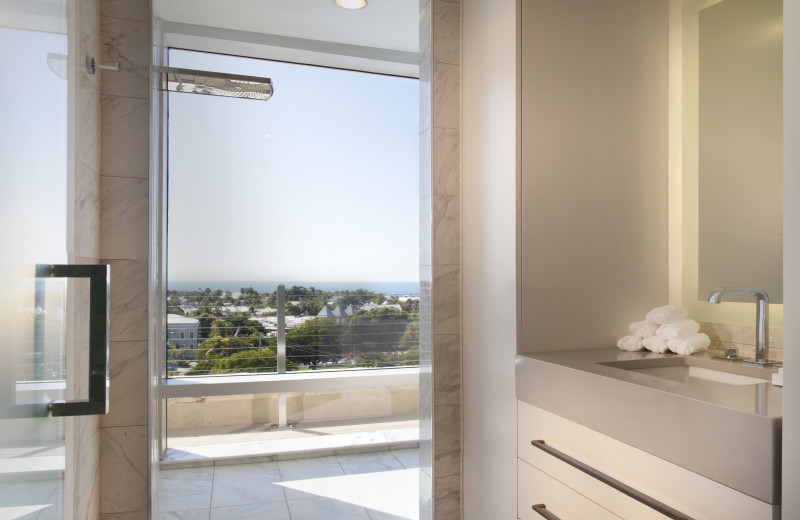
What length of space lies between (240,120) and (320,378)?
4.94ft

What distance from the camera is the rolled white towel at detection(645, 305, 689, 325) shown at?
1.75m

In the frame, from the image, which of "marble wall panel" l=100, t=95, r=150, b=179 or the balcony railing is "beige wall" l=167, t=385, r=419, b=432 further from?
"marble wall panel" l=100, t=95, r=150, b=179

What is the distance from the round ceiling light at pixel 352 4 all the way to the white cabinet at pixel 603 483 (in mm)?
1942

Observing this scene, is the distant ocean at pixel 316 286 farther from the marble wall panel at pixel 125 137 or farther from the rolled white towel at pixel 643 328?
the rolled white towel at pixel 643 328

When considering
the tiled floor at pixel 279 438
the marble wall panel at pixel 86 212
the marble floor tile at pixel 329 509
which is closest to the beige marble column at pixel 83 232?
the marble wall panel at pixel 86 212

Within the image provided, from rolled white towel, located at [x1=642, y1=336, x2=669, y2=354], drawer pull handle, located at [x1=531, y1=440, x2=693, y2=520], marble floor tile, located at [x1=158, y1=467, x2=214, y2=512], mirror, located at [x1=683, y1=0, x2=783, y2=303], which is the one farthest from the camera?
marble floor tile, located at [x1=158, y1=467, x2=214, y2=512]

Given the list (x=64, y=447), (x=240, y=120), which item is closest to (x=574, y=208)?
(x=64, y=447)

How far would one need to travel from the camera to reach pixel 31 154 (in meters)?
1.15

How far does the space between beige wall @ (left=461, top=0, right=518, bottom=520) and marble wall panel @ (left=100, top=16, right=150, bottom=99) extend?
1238mm

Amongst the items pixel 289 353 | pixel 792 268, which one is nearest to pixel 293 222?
→ pixel 289 353

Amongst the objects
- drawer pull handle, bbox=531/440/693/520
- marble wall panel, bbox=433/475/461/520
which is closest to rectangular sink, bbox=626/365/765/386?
drawer pull handle, bbox=531/440/693/520

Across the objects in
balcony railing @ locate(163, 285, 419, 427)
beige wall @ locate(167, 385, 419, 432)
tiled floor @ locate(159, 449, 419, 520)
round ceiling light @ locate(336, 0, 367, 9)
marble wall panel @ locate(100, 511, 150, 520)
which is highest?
round ceiling light @ locate(336, 0, 367, 9)

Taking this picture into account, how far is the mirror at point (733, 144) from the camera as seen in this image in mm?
1585

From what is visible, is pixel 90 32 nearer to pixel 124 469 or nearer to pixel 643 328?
pixel 124 469
